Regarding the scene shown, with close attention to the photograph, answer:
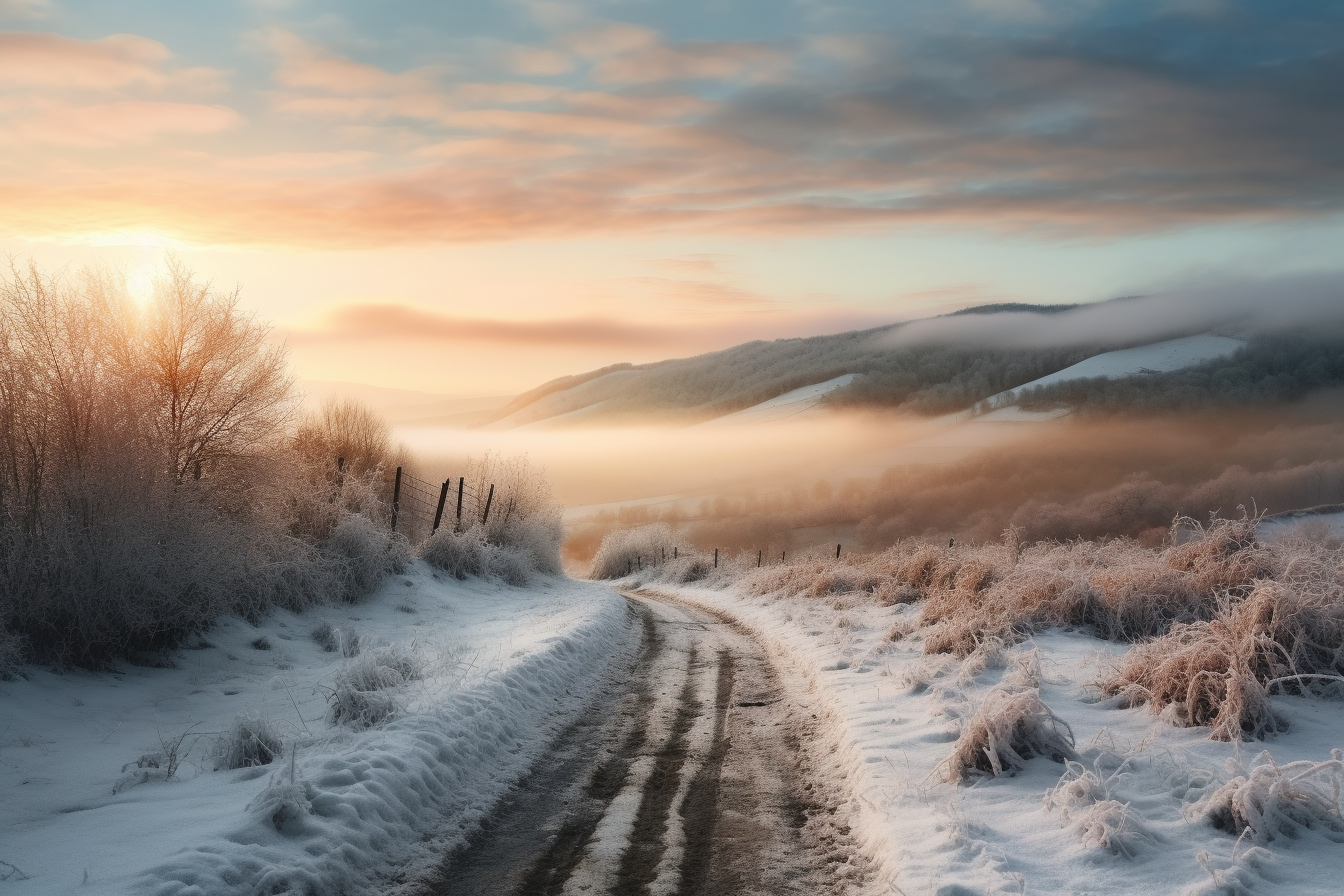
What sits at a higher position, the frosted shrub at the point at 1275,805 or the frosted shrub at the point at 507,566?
the frosted shrub at the point at 1275,805

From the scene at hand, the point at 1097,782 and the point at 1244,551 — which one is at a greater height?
the point at 1244,551

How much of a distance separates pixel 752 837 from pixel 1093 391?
18529 cm

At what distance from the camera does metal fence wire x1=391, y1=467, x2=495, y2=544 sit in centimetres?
3158

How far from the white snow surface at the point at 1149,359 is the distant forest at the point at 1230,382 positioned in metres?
2.91

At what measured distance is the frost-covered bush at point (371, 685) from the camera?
8008 millimetres

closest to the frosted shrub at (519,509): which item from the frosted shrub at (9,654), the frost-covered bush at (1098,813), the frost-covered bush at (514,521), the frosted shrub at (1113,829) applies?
the frost-covered bush at (514,521)

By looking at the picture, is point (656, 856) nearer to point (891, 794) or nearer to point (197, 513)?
point (891, 794)

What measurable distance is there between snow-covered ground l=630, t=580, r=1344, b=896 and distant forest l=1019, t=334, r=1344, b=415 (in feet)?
555

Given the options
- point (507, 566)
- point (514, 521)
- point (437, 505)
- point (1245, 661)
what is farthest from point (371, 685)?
point (514, 521)

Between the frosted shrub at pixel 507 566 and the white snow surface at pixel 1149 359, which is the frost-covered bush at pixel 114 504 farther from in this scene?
the white snow surface at pixel 1149 359

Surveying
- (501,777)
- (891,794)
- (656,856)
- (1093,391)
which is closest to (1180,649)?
(891,794)

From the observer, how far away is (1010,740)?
6738 millimetres

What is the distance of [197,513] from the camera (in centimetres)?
1235

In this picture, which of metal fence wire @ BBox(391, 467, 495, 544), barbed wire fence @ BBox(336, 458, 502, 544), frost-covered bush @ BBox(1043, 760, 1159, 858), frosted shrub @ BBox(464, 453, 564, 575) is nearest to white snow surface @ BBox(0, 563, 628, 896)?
frost-covered bush @ BBox(1043, 760, 1159, 858)
